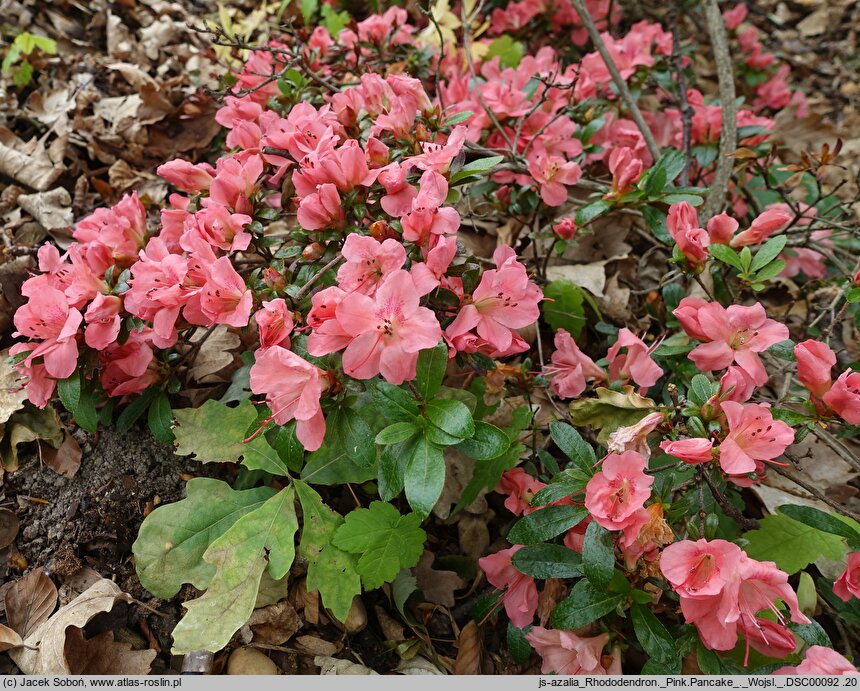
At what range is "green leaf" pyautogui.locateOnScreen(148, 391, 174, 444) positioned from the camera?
1610 millimetres

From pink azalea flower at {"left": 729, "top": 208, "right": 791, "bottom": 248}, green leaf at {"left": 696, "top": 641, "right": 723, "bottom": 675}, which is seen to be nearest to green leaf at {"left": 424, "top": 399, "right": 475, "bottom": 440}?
green leaf at {"left": 696, "top": 641, "right": 723, "bottom": 675}

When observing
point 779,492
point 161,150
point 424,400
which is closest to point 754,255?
point 779,492

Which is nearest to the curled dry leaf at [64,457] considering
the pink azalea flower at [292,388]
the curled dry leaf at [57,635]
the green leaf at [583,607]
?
the curled dry leaf at [57,635]

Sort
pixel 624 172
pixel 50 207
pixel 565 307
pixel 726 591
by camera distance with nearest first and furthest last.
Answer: pixel 726 591 → pixel 624 172 → pixel 565 307 → pixel 50 207

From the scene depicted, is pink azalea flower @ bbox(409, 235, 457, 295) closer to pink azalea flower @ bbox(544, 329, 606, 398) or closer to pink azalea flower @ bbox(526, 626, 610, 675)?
pink azalea flower @ bbox(544, 329, 606, 398)

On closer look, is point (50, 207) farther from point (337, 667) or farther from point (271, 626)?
point (337, 667)

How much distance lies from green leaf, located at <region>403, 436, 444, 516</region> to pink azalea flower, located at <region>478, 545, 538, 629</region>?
36 cm

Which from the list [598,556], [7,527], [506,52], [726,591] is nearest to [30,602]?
[7,527]

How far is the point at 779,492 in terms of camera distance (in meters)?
1.72

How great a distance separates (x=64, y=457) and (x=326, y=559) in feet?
2.45

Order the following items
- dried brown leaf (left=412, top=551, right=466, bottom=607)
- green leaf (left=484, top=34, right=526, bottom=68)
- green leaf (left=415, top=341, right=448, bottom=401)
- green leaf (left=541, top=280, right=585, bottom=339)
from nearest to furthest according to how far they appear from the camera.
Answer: green leaf (left=415, top=341, right=448, bottom=401)
dried brown leaf (left=412, top=551, right=466, bottom=607)
green leaf (left=541, top=280, right=585, bottom=339)
green leaf (left=484, top=34, right=526, bottom=68)

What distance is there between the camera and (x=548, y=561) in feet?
4.83

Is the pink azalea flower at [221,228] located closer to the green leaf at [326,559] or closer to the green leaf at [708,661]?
the green leaf at [326,559]

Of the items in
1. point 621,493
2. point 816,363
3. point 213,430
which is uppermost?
point 816,363
